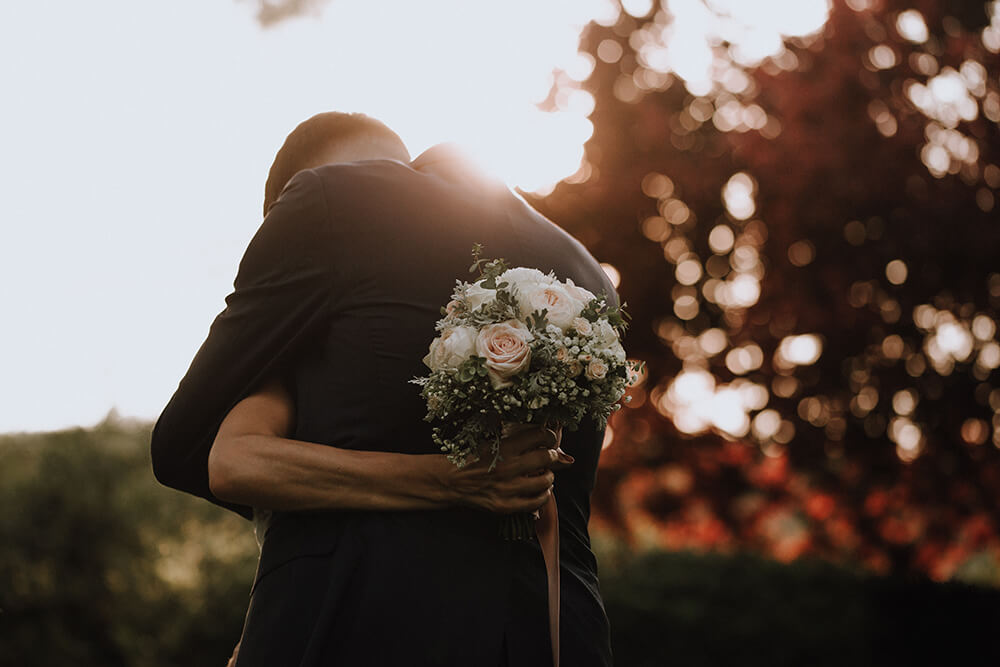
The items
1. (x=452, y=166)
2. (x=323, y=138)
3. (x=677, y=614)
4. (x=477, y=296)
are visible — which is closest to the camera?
(x=477, y=296)

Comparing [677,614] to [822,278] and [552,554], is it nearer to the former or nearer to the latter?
[822,278]

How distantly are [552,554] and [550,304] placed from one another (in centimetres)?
69

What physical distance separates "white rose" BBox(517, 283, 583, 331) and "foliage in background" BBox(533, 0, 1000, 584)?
5.75 m

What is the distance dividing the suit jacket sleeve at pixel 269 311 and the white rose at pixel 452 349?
40 centimetres

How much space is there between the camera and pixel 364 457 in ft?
7.51

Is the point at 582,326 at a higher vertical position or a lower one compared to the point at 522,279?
lower

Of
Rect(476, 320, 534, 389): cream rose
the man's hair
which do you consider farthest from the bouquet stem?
the man's hair

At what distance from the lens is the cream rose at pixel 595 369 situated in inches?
84.0

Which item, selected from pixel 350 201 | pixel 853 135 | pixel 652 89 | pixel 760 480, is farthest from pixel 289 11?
pixel 350 201

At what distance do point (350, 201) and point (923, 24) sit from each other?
7.20 m

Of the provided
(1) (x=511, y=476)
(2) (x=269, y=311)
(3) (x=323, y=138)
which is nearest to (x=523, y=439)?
(1) (x=511, y=476)

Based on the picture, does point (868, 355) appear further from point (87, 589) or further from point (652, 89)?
point (87, 589)

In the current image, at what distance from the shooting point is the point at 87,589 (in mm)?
9312

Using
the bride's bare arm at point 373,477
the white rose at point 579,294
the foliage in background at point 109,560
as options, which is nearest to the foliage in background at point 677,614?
the foliage in background at point 109,560
